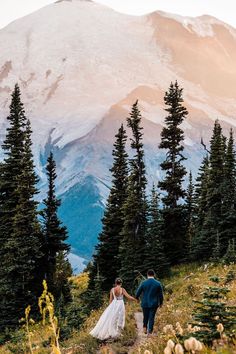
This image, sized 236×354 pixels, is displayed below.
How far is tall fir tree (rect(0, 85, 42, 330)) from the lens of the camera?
129 feet

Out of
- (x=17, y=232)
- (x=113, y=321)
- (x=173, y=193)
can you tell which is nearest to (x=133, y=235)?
(x=173, y=193)

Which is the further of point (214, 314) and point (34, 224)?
point (34, 224)

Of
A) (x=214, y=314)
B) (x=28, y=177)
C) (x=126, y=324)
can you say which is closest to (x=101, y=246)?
(x=28, y=177)

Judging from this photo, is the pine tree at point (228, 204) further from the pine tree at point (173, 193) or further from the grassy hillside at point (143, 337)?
the pine tree at point (173, 193)

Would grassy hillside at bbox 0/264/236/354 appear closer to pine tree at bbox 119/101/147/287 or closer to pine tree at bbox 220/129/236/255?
pine tree at bbox 119/101/147/287

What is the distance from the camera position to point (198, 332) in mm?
→ 8297

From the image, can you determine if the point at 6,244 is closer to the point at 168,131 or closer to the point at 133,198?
the point at 133,198

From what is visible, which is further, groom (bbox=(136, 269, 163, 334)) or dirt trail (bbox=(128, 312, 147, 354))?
groom (bbox=(136, 269, 163, 334))

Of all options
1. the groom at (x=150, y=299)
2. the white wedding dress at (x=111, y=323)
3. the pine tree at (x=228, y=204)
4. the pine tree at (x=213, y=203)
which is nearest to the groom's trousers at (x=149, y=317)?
the groom at (x=150, y=299)

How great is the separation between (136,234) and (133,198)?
2799 millimetres

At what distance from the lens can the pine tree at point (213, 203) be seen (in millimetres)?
41750

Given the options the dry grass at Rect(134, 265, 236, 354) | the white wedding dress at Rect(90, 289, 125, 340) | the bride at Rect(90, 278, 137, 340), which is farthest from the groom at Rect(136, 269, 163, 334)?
the white wedding dress at Rect(90, 289, 125, 340)

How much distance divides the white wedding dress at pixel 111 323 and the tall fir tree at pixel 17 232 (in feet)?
68.4

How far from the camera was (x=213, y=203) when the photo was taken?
45.5 metres
